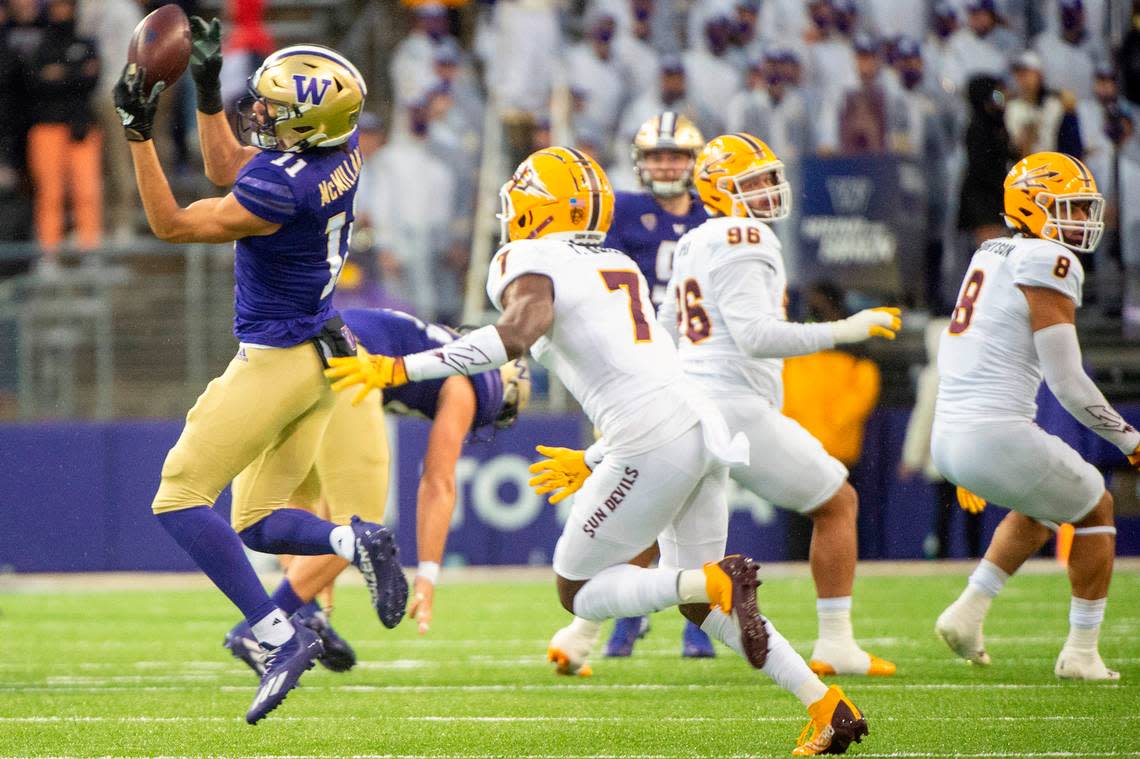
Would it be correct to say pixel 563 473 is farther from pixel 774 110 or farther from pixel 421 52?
pixel 421 52

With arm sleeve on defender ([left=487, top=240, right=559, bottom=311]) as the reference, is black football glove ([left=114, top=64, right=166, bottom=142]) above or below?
above

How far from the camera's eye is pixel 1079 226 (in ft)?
21.9

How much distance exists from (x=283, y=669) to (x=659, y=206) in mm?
3510

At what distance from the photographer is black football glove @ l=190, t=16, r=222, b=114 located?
231 inches

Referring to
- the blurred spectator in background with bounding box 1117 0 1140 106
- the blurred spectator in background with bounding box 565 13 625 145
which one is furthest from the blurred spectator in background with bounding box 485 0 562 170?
the blurred spectator in background with bounding box 1117 0 1140 106

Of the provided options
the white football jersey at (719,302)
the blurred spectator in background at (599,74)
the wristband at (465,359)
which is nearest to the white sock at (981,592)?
the white football jersey at (719,302)

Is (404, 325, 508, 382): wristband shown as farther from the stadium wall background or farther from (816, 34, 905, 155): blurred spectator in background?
(816, 34, 905, 155): blurred spectator in background

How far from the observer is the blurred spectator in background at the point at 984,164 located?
39.3ft

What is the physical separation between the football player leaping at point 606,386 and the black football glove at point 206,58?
1.17 m

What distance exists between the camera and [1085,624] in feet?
21.7

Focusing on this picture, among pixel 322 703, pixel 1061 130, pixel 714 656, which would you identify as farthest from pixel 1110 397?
pixel 322 703

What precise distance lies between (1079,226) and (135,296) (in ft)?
26.4

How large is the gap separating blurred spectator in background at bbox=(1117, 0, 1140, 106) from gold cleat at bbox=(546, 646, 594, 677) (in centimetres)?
717

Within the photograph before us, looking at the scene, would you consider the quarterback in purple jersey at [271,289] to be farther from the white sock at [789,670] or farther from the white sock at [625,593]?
the white sock at [789,670]
